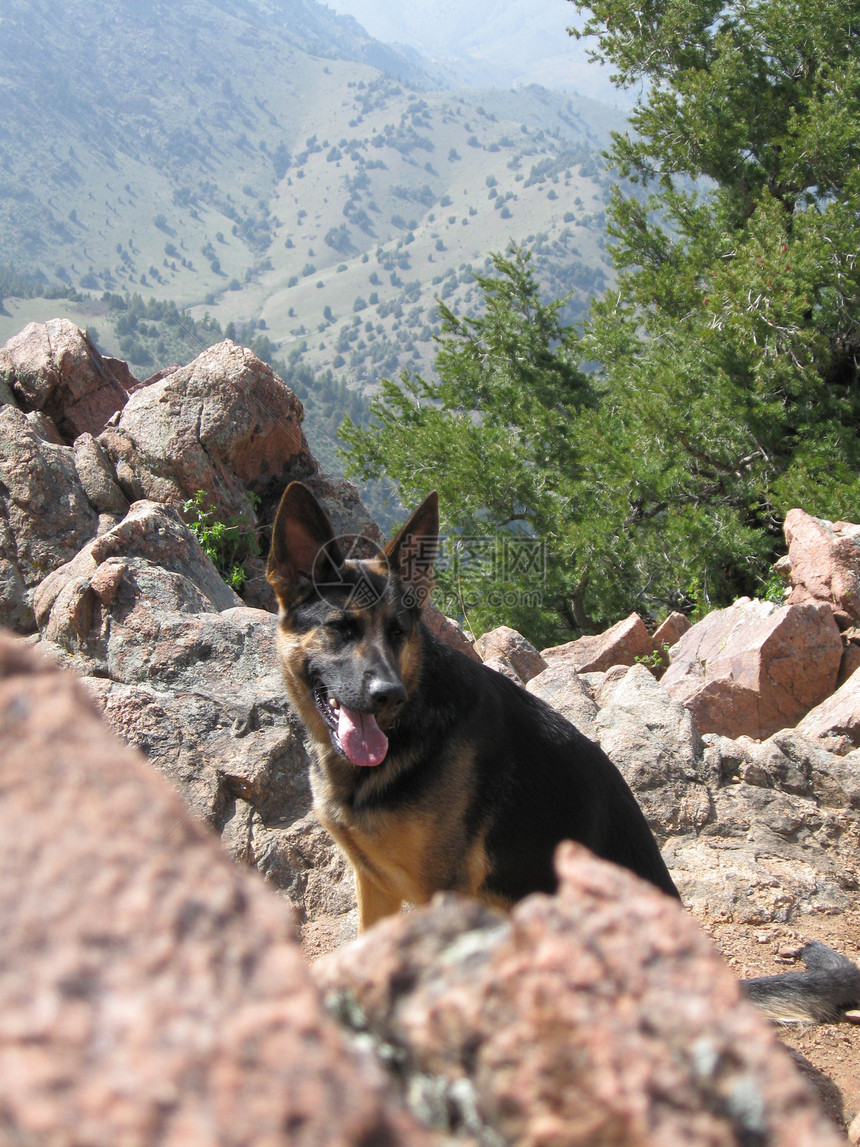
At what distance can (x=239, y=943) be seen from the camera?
1.03 metres

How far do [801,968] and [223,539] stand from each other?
22.6 feet

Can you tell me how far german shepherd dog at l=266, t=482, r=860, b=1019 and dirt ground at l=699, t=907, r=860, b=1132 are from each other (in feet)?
0.59

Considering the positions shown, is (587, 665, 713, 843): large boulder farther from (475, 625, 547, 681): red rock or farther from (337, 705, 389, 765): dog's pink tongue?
(337, 705, 389, 765): dog's pink tongue

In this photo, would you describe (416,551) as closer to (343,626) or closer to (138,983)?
(343,626)

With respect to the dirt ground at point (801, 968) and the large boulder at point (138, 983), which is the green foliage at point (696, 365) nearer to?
the dirt ground at point (801, 968)

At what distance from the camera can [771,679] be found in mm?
8570

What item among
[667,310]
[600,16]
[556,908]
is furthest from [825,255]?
[556,908]

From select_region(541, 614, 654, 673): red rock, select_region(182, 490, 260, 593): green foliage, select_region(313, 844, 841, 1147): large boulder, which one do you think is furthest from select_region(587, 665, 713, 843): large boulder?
select_region(313, 844, 841, 1147): large boulder

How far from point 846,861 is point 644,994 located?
18.7 feet

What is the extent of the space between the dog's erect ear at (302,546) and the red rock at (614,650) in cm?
657

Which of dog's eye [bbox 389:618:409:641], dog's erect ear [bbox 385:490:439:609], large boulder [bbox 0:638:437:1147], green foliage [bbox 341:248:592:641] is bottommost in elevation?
green foliage [bbox 341:248:592:641]

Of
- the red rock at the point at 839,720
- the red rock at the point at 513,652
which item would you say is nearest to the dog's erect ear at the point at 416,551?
the red rock at the point at 839,720

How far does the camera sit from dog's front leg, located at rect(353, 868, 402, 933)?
4027 millimetres

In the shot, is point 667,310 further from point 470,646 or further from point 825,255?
point 470,646
